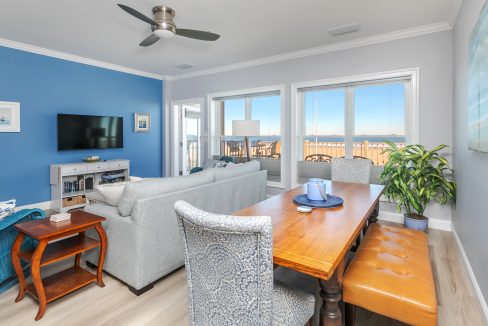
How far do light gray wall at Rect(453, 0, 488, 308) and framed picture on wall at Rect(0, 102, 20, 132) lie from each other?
570 centimetres

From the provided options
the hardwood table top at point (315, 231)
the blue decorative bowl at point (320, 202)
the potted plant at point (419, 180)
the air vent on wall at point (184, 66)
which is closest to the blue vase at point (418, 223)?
the potted plant at point (419, 180)

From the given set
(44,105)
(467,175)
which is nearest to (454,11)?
(467,175)

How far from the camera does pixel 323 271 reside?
970 millimetres

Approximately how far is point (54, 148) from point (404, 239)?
17.2 feet

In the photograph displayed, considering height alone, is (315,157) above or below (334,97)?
below

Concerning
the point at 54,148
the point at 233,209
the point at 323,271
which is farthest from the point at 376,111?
the point at 54,148

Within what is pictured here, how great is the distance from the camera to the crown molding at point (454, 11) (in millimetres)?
2805

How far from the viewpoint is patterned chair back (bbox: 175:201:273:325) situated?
0.89 meters

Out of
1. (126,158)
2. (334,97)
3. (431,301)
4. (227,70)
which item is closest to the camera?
(431,301)

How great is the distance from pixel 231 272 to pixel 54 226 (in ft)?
5.13

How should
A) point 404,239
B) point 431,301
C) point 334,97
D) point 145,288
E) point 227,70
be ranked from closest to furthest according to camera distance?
point 431,301, point 404,239, point 145,288, point 334,97, point 227,70

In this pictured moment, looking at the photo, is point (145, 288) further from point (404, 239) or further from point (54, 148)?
point (54, 148)

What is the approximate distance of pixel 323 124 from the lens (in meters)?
4.48

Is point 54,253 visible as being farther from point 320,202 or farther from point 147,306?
point 320,202
